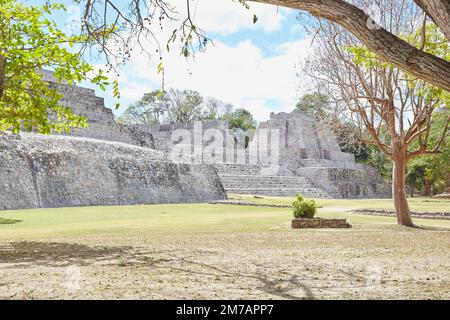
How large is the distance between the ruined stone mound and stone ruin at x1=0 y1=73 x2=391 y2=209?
0.11 ft

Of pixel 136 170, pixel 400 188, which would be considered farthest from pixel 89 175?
pixel 400 188

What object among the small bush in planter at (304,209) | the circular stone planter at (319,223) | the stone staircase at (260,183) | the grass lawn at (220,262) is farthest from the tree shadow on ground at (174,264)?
the stone staircase at (260,183)

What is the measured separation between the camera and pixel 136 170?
64.8 feet

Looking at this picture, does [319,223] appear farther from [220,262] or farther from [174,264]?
[174,264]

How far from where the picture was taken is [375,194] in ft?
119

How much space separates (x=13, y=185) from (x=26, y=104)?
320 inches

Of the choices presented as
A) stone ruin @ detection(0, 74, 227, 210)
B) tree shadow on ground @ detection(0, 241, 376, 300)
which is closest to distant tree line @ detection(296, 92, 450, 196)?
stone ruin @ detection(0, 74, 227, 210)

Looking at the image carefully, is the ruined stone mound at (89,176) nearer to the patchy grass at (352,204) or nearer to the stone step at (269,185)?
the patchy grass at (352,204)

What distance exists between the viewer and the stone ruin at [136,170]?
1603 cm

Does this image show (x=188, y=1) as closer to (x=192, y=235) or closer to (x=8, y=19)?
(x=8, y=19)

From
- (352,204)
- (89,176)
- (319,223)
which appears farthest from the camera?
(352,204)

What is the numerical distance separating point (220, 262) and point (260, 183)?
961 inches

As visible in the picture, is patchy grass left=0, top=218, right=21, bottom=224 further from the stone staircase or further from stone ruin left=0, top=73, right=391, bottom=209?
the stone staircase

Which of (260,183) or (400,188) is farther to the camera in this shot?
(260,183)
